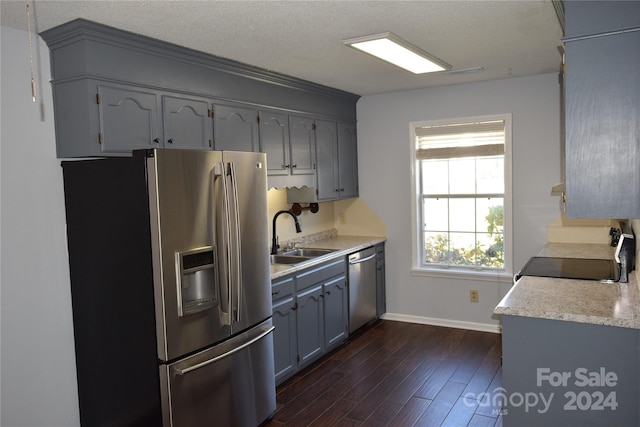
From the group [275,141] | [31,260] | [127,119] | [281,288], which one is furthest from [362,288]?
[31,260]

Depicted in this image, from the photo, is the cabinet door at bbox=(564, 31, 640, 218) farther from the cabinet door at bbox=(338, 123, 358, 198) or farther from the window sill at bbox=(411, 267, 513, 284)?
the cabinet door at bbox=(338, 123, 358, 198)

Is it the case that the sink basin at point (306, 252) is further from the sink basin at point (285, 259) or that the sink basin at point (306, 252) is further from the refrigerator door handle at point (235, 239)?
the refrigerator door handle at point (235, 239)

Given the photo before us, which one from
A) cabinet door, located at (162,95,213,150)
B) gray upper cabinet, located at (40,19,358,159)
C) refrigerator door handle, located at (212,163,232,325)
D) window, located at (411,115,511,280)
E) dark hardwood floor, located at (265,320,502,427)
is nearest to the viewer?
gray upper cabinet, located at (40,19,358,159)

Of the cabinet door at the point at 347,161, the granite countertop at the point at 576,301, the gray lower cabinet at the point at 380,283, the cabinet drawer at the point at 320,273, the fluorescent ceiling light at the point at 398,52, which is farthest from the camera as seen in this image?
the gray lower cabinet at the point at 380,283

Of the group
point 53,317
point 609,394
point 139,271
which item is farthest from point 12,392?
point 609,394

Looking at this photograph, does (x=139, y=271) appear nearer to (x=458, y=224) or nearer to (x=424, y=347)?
(x=424, y=347)

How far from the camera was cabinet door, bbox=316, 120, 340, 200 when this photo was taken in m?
4.63

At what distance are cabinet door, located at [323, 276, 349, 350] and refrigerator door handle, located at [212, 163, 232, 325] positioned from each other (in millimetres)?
1454

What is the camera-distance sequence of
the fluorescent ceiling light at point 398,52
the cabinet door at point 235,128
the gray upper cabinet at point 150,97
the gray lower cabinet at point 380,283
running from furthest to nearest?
the gray lower cabinet at point 380,283, the cabinet door at point 235,128, the fluorescent ceiling light at point 398,52, the gray upper cabinet at point 150,97

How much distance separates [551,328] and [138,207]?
6.96 feet

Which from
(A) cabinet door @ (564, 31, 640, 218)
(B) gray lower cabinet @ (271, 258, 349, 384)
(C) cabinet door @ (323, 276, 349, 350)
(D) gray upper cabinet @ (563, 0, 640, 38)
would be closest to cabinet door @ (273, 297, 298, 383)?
(B) gray lower cabinet @ (271, 258, 349, 384)

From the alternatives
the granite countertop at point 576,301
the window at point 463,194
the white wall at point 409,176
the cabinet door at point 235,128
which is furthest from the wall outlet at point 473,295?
the cabinet door at point 235,128

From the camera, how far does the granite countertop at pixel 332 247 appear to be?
3.65 meters

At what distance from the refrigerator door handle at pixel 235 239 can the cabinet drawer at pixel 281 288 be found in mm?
624
